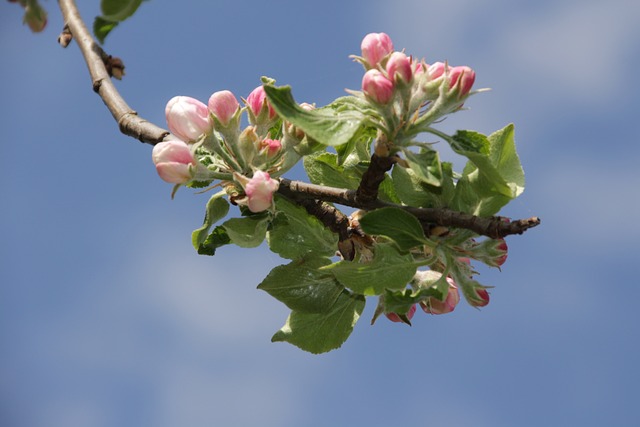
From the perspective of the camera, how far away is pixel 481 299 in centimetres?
212

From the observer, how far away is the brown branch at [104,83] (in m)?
2.22

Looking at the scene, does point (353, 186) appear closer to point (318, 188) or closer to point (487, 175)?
point (318, 188)

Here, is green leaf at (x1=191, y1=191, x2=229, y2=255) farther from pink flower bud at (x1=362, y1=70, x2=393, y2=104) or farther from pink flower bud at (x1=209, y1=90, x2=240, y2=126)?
pink flower bud at (x1=362, y1=70, x2=393, y2=104)

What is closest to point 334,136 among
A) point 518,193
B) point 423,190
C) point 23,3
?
point 423,190

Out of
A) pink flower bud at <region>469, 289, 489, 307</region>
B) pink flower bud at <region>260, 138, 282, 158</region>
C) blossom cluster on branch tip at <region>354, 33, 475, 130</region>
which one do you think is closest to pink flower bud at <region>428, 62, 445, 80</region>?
blossom cluster on branch tip at <region>354, 33, 475, 130</region>

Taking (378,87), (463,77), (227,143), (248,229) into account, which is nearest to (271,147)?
(227,143)

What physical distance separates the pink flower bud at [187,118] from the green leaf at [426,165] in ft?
1.68

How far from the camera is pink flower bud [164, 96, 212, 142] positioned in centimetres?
207

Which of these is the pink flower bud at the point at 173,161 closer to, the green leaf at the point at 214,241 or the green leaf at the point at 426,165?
the green leaf at the point at 214,241

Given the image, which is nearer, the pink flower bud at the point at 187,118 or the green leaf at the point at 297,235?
the pink flower bud at the point at 187,118

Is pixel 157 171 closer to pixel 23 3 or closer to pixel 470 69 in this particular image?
pixel 23 3

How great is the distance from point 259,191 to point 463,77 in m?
0.54

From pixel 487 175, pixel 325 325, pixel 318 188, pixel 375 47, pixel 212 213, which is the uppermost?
pixel 375 47

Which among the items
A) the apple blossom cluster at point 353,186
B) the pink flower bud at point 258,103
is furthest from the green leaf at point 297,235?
the pink flower bud at point 258,103
